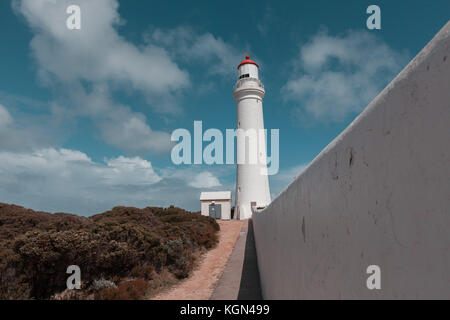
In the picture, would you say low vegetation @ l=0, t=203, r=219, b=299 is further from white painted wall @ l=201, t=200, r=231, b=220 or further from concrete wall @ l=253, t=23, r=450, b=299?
white painted wall @ l=201, t=200, r=231, b=220

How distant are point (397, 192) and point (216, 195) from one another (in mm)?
24609

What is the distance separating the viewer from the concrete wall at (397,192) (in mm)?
809

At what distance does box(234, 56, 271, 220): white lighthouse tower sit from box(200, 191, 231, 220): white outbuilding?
1.31 metres

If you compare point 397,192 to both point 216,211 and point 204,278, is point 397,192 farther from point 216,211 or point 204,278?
point 216,211

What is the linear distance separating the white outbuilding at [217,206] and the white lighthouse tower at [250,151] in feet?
4.29

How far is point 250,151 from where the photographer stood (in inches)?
936

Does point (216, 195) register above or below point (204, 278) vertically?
above

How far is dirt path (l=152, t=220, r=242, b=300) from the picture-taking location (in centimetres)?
700

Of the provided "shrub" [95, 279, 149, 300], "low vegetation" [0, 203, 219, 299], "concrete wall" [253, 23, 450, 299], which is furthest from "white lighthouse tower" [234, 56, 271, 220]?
"concrete wall" [253, 23, 450, 299]

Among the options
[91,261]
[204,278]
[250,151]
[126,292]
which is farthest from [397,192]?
[250,151]

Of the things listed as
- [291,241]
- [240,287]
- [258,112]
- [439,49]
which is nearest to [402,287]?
[439,49]

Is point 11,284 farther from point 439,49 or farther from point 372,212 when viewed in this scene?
point 439,49

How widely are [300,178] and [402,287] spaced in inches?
61.4
